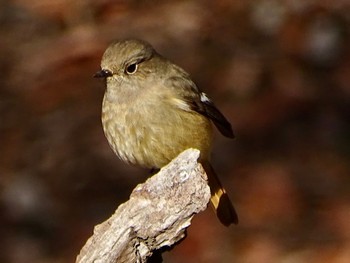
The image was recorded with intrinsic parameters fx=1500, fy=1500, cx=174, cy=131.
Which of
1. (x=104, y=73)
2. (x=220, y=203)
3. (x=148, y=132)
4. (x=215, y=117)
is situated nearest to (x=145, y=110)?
(x=148, y=132)

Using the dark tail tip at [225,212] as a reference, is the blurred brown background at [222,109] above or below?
above

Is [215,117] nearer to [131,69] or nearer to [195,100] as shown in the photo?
[195,100]

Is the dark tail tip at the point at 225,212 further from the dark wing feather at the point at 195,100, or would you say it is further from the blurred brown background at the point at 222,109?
the blurred brown background at the point at 222,109

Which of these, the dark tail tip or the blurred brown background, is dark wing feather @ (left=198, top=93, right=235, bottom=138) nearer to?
the dark tail tip

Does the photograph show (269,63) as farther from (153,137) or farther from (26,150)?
(153,137)

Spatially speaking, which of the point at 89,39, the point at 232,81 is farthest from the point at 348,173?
the point at 89,39

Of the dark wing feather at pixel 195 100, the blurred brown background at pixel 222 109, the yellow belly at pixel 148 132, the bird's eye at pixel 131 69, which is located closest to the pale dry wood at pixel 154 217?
the yellow belly at pixel 148 132

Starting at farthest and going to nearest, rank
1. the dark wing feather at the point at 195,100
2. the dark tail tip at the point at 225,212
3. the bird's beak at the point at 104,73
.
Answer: the dark tail tip at the point at 225,212, the dark wing feather at the point at 195,100, the bird's beak at the point at 104,73
